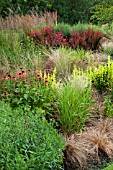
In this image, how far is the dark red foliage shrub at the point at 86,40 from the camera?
30.8ft

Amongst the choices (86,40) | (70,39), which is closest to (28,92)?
(70,39)

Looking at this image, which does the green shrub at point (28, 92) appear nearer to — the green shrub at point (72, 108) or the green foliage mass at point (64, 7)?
the green shrub at point (72, 108)

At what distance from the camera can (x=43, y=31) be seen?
31.3 feet

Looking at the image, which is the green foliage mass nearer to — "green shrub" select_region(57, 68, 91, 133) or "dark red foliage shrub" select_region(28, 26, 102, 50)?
"dark red foliage shrub" select_region(28, 26, 102, 50)

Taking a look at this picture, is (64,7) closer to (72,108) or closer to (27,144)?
(72,108)

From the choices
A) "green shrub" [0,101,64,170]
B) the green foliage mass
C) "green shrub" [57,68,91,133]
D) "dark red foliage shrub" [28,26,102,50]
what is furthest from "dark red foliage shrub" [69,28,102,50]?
the green foliage mass

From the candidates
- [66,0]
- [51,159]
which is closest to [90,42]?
[51,159]

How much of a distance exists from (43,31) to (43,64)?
248 cm

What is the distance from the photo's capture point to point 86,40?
32.8 ft

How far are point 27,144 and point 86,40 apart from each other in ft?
21.6

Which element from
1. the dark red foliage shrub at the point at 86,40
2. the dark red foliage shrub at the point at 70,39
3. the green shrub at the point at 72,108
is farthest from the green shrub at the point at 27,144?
the dark red foliage shrub at the point at 86,40

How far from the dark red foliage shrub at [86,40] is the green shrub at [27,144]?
542 cm

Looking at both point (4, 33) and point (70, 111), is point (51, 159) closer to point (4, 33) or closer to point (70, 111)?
point (70, 111)

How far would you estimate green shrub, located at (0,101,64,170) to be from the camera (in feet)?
11.3
